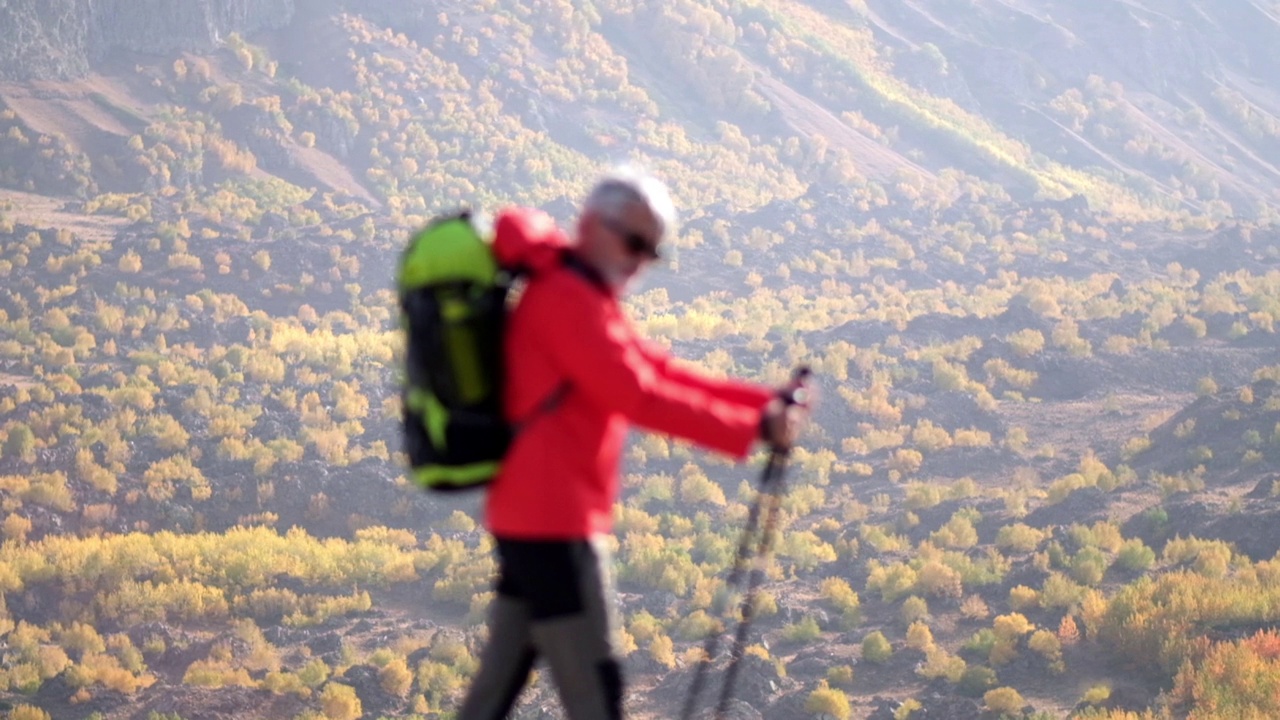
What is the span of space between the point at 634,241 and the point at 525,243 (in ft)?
0.88

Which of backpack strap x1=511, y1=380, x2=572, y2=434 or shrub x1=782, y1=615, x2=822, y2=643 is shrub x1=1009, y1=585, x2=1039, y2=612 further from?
backpack strap x1=511, y1=380, x2=572, y2=434

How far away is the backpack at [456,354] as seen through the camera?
3.36m

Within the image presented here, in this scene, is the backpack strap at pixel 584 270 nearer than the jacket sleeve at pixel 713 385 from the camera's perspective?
Yes

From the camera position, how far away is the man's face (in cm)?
340

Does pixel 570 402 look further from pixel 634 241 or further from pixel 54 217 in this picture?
pixel 54 217

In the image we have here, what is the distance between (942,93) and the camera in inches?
2544

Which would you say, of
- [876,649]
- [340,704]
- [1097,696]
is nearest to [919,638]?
[876,649]

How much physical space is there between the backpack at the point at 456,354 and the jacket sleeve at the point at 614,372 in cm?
14

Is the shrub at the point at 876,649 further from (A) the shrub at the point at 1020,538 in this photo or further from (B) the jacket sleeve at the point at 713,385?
(B) the jacket sleeve at the point at 713,385

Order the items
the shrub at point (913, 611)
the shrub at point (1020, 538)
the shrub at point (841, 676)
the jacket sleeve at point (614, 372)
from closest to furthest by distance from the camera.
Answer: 1. the jacket sleeve at point (614, 372)
2. the shrub at point (841, 676)
3. the shrub at point (913, 611)
4. the shrub at point (1020, 538)

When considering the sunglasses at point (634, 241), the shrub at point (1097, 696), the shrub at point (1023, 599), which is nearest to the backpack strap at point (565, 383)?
the sunglasses at point (634, 241)

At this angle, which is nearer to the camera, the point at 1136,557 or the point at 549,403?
the point at 549,403

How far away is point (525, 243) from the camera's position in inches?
133

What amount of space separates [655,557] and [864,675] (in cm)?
409
